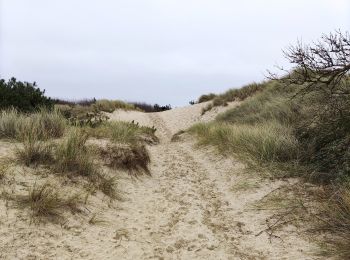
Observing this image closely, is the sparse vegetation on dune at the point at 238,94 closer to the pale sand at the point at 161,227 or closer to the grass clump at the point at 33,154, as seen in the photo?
the pale sand at the point at 161,227

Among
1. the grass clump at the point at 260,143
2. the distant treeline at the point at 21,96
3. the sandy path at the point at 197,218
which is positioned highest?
the distant treeline at the point at 21,96

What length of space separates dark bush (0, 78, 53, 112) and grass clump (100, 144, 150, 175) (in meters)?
3.56

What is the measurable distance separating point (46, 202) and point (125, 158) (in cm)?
272

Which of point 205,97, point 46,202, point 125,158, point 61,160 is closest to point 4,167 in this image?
point 61,160

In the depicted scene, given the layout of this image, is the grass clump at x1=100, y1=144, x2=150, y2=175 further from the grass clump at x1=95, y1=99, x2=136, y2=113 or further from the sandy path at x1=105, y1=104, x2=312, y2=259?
the grass clump at x1=95, y1=99, x2=136, y2=113

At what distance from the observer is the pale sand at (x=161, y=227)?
160 inches

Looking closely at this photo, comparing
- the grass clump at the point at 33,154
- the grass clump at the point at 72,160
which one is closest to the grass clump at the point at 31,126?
the grass clump at the point at 33,154

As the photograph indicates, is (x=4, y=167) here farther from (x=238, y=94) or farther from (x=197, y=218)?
(x=238, y=94)

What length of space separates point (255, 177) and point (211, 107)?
48.2 feet

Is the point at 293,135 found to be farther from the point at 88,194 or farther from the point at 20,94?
the point at 20,94

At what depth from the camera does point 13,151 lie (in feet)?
20.2

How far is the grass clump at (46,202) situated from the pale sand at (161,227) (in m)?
0.14

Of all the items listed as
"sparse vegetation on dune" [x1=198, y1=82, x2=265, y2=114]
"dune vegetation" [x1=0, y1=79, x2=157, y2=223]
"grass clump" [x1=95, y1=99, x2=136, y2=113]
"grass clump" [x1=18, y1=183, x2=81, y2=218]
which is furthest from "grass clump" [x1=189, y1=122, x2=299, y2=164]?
"grass clump" [x1=95, y1=99, x2=136, y2=113]

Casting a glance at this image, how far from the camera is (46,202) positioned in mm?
4527
